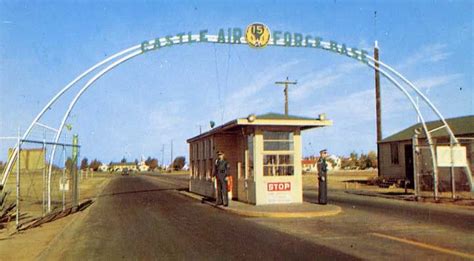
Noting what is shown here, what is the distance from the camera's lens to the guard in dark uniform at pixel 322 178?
18.2m

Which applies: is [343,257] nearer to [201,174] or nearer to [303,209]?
[303,209]

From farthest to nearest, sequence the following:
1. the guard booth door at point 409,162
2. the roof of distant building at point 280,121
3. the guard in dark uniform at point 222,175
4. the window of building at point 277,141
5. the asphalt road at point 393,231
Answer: the guard booth door at point 409,162, the window of building at point 277,141, the guard in dark uniform at point 222,175, the roof of distant building at point 280,121, the asphalt road at point 393,231

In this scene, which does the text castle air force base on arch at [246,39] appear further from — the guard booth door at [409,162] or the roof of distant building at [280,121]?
the guard booth door at [409,162]

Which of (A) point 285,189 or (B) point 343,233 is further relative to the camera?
(A) point 285,189

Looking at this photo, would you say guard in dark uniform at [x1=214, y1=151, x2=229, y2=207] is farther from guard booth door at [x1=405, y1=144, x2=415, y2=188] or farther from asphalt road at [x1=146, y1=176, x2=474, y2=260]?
guard booth door at [x1=405, y1=144, x2=415, y2=188]

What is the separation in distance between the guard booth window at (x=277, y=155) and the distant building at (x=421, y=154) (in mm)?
10698

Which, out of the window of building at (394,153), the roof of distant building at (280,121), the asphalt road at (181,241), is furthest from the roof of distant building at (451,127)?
the asphalt road at (181,241)

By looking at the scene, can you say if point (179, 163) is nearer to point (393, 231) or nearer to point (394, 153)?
point (394, 153)

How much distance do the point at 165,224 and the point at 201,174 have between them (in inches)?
517

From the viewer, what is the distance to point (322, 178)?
18469 mm

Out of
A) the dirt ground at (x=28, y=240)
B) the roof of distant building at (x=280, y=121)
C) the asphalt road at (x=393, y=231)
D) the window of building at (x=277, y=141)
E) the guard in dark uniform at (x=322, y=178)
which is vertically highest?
the roof of distant building at (x=280, y=121)

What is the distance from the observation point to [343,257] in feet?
28.2

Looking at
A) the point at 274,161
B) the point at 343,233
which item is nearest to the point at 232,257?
the point at 343,233

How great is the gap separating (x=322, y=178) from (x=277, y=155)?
1.85m
